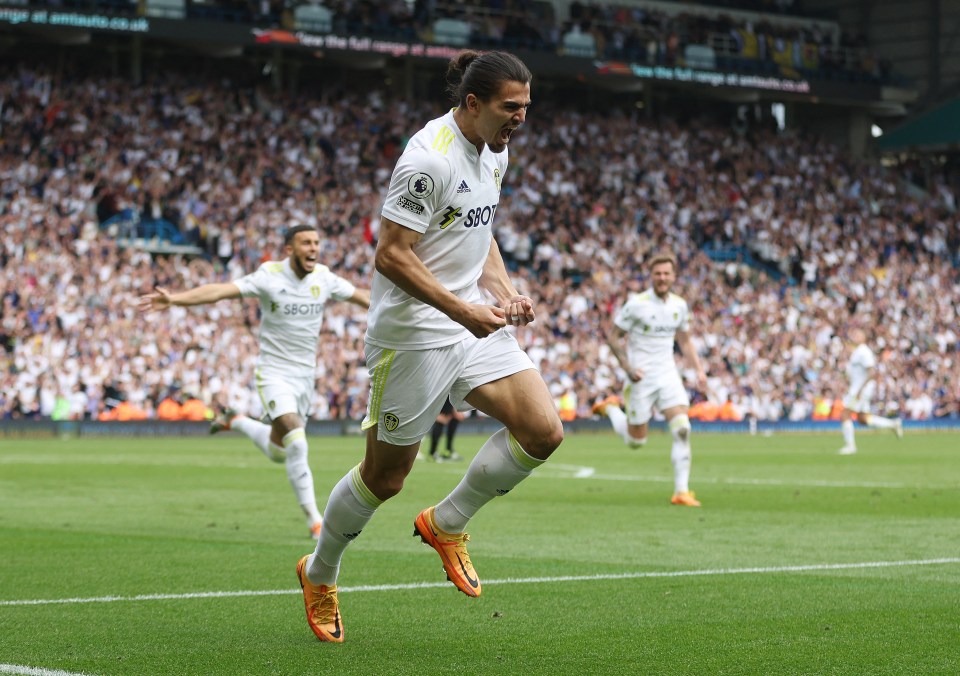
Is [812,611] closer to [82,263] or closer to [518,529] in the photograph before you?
[518,529]

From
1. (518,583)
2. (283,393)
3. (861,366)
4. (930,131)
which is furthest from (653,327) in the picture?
(930,131)

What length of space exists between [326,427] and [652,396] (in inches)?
802

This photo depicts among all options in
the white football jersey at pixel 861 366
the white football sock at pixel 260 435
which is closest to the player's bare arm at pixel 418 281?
Result: the white football sock at pixel 260 435

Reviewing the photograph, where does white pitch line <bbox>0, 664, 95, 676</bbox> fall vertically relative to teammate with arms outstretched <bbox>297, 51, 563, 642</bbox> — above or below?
below

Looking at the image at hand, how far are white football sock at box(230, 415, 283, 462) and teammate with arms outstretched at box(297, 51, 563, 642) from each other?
6.32 metres

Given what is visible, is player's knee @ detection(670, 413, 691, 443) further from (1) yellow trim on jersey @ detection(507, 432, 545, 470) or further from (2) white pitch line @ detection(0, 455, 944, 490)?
(1) yellow trim on jersey @ detection(507, 432, 545, 470)

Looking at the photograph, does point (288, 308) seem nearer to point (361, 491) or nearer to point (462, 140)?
point (361, 491)

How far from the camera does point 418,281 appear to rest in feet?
20.5

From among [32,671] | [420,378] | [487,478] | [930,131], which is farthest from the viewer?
[930,131]

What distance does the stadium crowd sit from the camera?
3378cm

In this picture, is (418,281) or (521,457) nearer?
(418,281)

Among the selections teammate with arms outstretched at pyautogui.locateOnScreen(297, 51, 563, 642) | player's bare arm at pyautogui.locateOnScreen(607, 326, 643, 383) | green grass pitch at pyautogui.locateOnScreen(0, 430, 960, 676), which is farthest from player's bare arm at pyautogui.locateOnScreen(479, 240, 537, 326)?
player's bare arm at pyautogui.locateOnScreen(607, 326, 643, 383)

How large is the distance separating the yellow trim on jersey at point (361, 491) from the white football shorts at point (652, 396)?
9383mm

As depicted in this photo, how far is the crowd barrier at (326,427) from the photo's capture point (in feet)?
107
